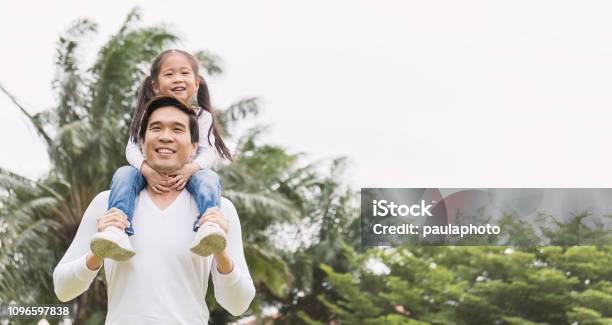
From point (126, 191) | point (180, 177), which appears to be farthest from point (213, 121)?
point (126, 191)

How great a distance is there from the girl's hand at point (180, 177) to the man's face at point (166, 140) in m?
0.03

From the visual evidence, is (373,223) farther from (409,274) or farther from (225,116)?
(225,116)

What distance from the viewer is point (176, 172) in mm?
2322

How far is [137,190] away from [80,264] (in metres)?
0.22

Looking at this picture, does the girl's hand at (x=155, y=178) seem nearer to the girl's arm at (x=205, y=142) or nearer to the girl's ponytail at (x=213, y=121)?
the girl's arm at (x=205, y=142)

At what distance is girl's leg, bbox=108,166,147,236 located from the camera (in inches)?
88.7

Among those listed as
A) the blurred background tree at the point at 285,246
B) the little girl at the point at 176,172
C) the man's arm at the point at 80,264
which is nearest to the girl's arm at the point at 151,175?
the little girl at the point at 176,172

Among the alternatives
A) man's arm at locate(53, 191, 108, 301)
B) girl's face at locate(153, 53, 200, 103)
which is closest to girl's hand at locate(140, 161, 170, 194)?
man's arm at locate(53, 191, 108, 301)

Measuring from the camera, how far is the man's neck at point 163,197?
2.35m

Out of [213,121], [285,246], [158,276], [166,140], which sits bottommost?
[158,276]

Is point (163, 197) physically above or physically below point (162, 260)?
above

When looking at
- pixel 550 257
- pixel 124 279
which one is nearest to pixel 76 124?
pixel 550 257

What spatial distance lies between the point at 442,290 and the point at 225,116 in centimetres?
752

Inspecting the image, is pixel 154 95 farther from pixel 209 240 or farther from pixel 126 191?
pixel 209 240
